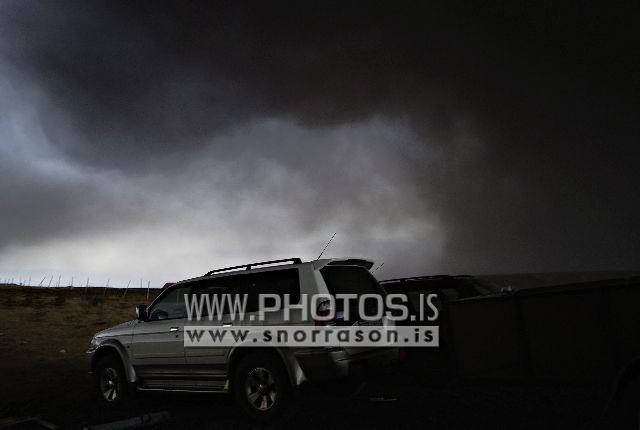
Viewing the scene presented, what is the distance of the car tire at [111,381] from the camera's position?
24.6 feet

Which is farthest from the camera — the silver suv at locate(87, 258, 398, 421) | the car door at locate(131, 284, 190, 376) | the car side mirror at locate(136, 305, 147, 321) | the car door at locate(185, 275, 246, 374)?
the car side mirror at locate(136, 305, 147, 321)

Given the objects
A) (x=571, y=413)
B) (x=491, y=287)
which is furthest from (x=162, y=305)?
(x=571, y=413)

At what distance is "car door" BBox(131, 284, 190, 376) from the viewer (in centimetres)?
682

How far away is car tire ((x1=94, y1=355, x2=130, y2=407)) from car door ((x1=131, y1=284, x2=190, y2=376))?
425mm

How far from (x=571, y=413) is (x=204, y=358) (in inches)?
177

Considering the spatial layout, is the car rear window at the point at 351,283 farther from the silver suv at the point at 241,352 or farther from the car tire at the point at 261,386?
the car tire at the point at 261,386

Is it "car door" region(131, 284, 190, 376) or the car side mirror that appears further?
the car side mirror

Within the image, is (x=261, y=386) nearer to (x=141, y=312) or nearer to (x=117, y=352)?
→ (x=141, y=312)

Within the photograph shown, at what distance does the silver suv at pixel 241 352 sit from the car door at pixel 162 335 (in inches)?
0.5

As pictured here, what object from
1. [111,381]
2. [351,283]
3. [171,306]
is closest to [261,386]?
[351,283]

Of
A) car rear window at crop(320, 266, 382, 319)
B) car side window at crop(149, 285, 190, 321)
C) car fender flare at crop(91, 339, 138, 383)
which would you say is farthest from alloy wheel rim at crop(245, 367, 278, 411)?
car fender flare at crop(91, 339, 138, 383)

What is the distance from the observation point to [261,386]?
5.89 metres

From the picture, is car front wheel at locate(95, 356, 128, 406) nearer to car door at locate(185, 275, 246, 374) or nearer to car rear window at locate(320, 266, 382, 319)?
car door at locate(185, 275, 246, 374)

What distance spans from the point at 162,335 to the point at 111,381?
4.76 ft
